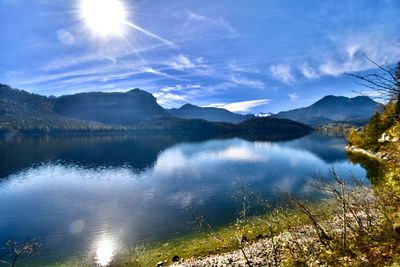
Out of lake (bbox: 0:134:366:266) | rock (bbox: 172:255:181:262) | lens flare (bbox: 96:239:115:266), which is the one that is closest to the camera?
rock (bbox: 172:255:181:262)

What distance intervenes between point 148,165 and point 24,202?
61502mm

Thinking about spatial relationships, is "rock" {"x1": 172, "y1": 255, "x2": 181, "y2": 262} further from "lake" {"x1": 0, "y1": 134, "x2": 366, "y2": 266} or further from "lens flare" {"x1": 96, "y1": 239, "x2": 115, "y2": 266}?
"lens flare" {"x1": 96, "y1": 239, "x2": 115, "y2": 266}

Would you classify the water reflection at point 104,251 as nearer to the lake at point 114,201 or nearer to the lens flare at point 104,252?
the lens flare at point 104,252

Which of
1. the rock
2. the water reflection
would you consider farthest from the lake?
the rock

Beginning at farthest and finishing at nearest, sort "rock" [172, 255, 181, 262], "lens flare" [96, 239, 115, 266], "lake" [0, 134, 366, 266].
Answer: "lake" [0, 134, 366, 266] < "lens flare" [96, 239, 115, 266] < "rock" [172, 255, 181, 262]

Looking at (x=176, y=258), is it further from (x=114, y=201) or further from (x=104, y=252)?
(x=114, y=201)

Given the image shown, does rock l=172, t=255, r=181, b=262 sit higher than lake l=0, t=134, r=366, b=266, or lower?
higher

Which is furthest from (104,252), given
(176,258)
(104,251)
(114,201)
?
(114,201)

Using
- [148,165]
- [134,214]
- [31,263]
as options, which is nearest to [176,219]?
[134,214]

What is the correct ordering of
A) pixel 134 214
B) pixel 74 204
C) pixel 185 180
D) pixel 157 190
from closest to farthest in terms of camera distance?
pixel 134 214, pixel 74 204, pixel 157 190, pixel 185 180

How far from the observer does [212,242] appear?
38.1m

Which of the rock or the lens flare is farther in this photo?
the lens flare

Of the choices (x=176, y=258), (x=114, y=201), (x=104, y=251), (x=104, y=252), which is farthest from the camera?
(x=114, y=201)

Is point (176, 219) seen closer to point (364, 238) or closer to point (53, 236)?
point (53, 236)
